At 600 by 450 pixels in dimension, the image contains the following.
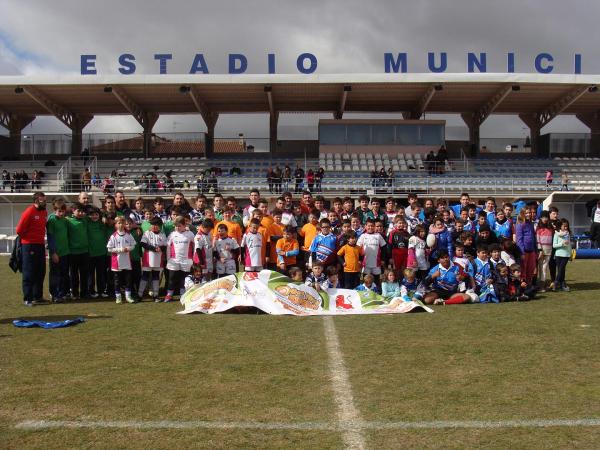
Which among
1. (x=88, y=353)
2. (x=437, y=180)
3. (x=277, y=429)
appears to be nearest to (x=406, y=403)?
(x=277, y=429)

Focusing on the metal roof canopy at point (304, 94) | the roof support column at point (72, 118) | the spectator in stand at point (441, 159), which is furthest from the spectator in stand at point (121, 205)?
the roof support column at point (72, 118)

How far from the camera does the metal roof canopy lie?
98.1 feet

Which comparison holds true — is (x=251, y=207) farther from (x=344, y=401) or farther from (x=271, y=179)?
(x=271, y=179)

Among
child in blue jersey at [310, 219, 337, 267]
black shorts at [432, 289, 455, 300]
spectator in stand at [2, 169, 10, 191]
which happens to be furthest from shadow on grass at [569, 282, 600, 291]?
spectator in stand at [2, 169, 10, 191]

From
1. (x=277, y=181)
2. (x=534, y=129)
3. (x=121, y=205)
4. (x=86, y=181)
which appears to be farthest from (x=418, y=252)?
(x=534, y=129)

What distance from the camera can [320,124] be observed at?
33938 mm

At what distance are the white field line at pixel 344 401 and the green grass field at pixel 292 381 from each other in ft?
0.16

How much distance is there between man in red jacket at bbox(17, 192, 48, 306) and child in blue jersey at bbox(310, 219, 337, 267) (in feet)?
14.4

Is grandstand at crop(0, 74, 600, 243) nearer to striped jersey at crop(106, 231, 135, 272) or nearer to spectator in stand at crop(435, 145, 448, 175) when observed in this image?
spectator in stand at crop(435, 145, 448, 175)

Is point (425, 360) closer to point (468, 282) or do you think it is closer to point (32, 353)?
point (32, 353)

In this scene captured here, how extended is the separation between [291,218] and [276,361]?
17.7ft

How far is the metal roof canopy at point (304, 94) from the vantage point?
29.9m

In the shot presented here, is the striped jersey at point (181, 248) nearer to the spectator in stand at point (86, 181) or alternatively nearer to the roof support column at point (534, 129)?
the spectator in stand at point (86, 181)

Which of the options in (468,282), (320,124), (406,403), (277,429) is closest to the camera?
(277,429)
